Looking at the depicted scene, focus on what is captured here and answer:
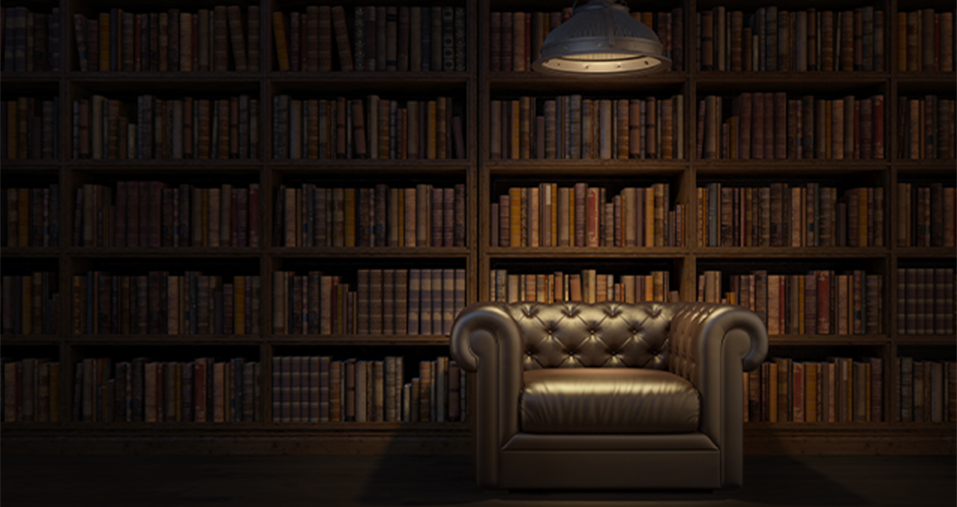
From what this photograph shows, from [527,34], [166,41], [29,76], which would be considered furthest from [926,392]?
[29,76]

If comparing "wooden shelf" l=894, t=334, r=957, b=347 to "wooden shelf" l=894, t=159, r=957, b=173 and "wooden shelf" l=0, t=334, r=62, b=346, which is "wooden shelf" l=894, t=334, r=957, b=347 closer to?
"wooden shelf" l=894, t=159, r=957, b=173

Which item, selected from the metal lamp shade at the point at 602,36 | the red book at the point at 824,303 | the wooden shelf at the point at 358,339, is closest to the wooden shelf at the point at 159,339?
the wooden shelf at the point at 358,339

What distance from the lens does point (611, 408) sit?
8.02 ft

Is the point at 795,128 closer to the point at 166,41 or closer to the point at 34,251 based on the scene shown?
the point at 166,41

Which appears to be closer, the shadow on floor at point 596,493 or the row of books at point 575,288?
the shadow on floor at point 596,493

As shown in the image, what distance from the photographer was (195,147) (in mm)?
3180

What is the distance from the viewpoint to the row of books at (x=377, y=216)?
3.18m

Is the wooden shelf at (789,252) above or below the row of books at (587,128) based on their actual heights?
below

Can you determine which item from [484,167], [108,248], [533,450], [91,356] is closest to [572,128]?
[484,167]

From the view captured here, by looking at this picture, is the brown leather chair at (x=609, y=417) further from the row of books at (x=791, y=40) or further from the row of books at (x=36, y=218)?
the row of books at (x=36, y=218)

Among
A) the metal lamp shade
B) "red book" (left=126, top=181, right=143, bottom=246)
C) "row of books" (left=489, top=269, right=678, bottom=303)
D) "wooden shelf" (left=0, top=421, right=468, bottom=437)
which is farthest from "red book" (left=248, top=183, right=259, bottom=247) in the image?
the metal lamp shade

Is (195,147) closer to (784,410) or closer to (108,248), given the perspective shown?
(108,248)

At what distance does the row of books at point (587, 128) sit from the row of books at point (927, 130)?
106cm

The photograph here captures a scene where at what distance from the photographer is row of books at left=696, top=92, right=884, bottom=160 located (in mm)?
3148
